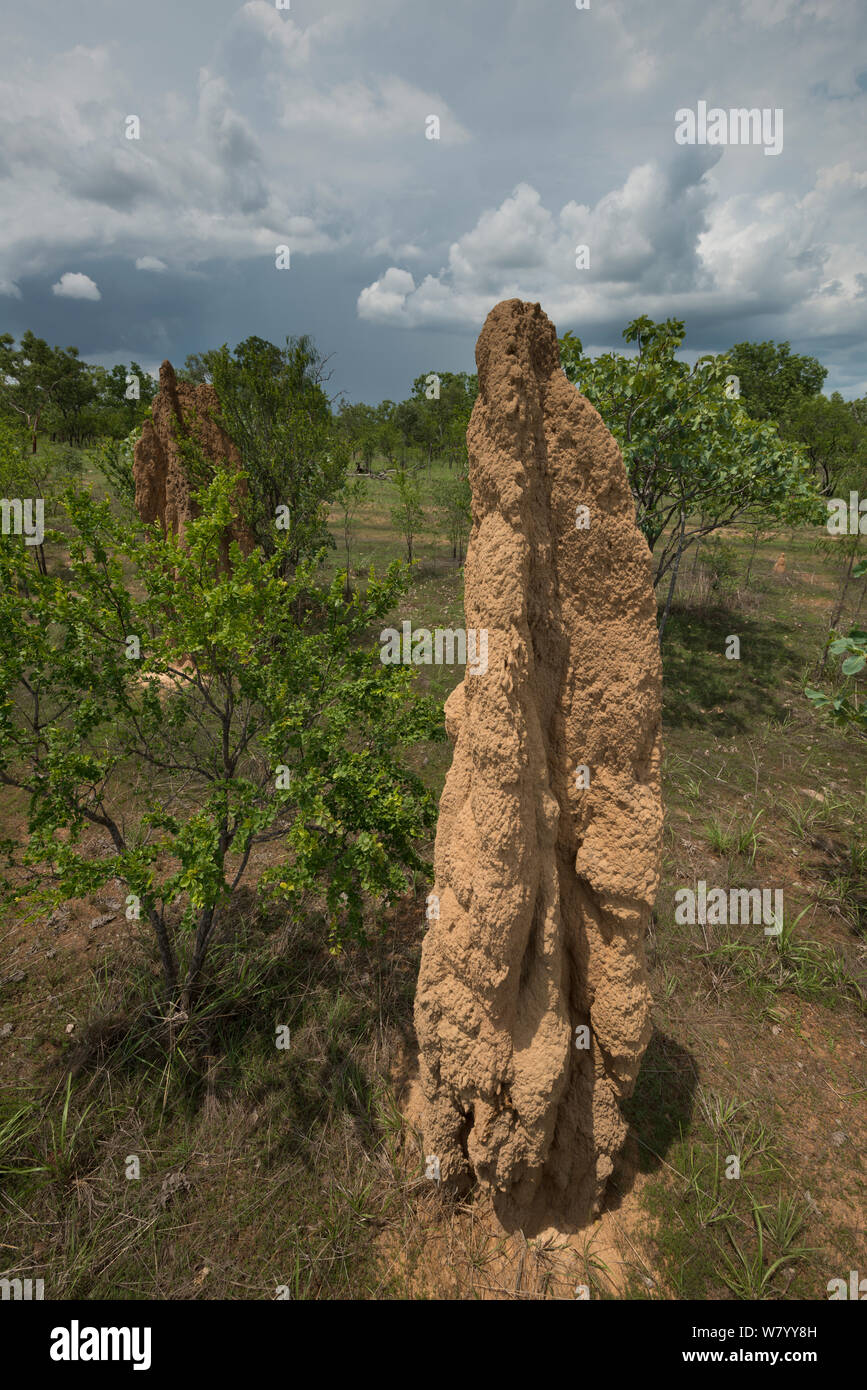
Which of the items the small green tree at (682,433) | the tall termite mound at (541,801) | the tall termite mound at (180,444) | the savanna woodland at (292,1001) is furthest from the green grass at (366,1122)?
the tall termite mound at (180,444)

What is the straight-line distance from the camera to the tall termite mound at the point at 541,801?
9.41ft

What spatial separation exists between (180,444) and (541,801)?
35.7ft

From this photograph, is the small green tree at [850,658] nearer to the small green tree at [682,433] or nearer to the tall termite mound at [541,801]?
the tall termite mound at [541,801]

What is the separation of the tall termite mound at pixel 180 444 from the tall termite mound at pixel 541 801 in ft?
31.3

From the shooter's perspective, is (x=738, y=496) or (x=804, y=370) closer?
(x=738, y=496)

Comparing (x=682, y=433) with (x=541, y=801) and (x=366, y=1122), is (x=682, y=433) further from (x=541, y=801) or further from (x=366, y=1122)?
(x=366, y=1122)

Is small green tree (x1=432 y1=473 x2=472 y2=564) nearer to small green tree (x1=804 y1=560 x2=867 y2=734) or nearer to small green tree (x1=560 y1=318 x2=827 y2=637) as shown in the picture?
small green tree (x1=560 y1=318 x2=827 y2=637)

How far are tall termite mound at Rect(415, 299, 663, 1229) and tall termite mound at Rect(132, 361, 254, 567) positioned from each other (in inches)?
376

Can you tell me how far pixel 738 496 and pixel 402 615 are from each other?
7985mm

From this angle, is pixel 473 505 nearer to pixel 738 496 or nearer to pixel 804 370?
pixel 738 496

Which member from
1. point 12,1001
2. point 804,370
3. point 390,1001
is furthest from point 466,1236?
point 804,370

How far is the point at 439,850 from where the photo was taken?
343 cm

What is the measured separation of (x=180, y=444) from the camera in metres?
10.9

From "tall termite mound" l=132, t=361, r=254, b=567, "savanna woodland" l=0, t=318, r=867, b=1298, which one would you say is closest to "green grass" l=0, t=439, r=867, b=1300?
"savanna woodland" l=0, t=318, r=867, b=1298
